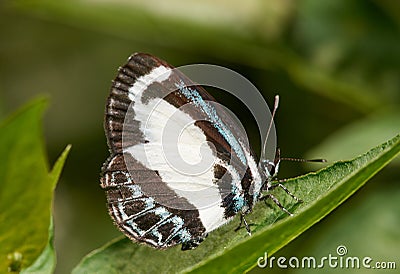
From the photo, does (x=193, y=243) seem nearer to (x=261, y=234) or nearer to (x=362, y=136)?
(x=261, y=234)

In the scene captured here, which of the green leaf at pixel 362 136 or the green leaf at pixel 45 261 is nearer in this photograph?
the green leaf at pixel 45 261

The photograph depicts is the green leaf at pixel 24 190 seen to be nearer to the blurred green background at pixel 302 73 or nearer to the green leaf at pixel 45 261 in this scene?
the green leaf at pixel 45 261

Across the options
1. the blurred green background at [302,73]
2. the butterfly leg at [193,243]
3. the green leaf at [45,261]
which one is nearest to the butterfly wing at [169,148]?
the butterfly leg at [193,243]

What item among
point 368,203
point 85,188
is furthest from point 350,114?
point 85,188

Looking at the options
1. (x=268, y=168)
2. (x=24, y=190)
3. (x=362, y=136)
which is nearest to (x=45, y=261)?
(x=24, y=190)

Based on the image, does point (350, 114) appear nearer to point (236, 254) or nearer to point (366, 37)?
point (366, 37)

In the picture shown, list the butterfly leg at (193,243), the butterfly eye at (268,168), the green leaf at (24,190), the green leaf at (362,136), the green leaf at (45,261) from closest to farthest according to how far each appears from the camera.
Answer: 1. the green leaf at (24,190)
2. the green leaf at (45,261)
3. the butterfly leg at (193,243)
4. the butterfly eye at (268,168)
5. the green leaf at (362,136)

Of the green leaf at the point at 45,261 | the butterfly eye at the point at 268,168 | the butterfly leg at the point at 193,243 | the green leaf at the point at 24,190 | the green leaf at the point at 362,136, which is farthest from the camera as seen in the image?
the green leaf at the point at 362,136
